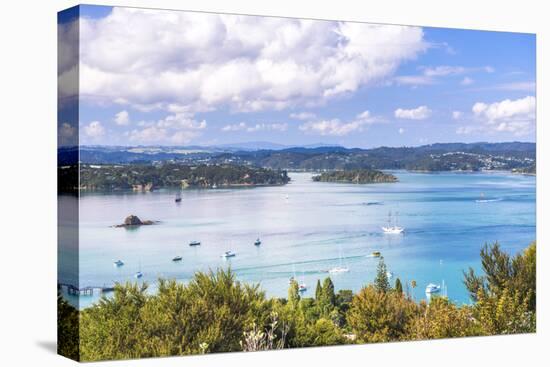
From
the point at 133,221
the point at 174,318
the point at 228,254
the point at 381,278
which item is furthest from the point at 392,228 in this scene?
the point at 133,221

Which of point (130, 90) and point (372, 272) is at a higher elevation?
point (130, 90)

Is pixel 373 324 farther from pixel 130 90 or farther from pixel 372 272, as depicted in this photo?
pixel 130 90

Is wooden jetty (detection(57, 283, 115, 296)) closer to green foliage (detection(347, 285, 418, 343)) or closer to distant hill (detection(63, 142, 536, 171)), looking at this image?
distant hill (detection(63, 142, 536, 171))

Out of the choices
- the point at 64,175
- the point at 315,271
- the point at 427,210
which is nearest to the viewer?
the point at 64,175

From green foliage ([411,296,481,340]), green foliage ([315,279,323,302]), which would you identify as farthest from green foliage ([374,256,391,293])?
green foliage ([315,279,323,302])

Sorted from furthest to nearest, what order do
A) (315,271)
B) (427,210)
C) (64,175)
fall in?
(427,210)
(315,271)
(64,175)

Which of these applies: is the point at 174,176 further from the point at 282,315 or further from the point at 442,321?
the point at 442,321

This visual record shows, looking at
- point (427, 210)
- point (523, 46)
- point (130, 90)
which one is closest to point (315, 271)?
point (427, 210)
